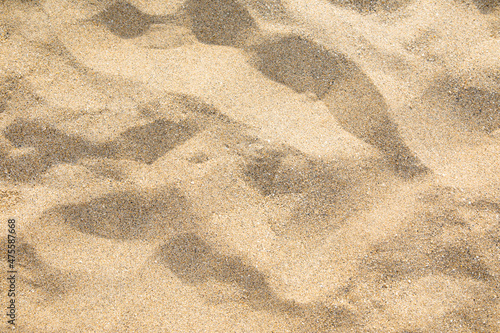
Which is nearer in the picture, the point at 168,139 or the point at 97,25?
the point at 168,139

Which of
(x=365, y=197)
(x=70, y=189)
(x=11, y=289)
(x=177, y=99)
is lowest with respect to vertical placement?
(x=11, y=289)

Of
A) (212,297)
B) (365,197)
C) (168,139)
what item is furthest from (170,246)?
(365,197)

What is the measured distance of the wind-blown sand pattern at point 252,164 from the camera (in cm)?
132

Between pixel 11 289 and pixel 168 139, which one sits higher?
pixel 168 139

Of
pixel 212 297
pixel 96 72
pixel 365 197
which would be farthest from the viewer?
pixel 96 72

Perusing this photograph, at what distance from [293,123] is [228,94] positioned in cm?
29

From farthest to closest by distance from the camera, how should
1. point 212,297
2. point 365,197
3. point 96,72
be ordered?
point 96,72 < point 365,197 < point 212,297

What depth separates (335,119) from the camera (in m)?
1.50

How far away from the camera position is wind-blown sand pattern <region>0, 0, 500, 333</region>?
4.32ft

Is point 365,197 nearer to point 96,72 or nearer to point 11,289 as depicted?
point 96,72

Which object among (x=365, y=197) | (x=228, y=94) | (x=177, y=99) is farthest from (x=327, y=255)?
(x=177, y=99)

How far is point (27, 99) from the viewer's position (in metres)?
→ 1.50

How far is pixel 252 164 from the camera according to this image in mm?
1439

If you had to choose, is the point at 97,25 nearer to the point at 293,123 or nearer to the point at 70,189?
the point at 70,189
